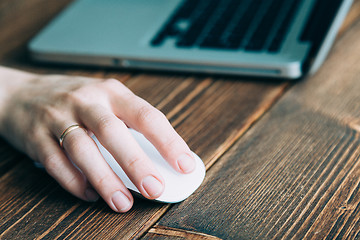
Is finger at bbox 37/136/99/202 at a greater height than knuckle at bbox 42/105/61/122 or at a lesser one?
lesser

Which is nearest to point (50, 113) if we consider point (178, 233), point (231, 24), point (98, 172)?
point (98, 172)

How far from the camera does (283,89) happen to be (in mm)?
693

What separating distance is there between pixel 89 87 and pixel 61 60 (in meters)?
0.25

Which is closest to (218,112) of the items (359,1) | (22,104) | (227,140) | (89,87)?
(227,140)

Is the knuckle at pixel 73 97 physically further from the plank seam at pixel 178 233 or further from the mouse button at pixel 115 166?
the plank seam at pixel 178 233

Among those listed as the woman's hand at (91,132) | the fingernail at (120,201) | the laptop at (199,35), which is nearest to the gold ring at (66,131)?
the woman's hand at (91,132)

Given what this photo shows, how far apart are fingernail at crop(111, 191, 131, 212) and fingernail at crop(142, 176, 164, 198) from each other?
3 cm

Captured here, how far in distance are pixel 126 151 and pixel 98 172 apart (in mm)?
43

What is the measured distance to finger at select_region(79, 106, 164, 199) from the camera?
1.59 feet

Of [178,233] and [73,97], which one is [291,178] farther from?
[73,97]

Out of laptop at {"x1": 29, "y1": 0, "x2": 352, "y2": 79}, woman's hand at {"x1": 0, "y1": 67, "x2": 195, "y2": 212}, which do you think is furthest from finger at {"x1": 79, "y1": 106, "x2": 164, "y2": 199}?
laptop at {"x1": 29, "y1": 0, "x2": 352, "y2": 79}

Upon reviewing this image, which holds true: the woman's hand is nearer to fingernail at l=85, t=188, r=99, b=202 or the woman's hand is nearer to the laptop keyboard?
fingernail at l=85, t=188, r=99, b=202

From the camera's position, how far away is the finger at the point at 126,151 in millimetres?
484

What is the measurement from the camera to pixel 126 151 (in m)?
0.50
